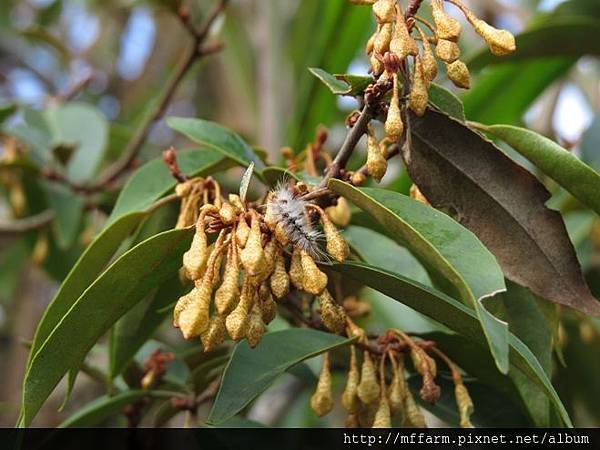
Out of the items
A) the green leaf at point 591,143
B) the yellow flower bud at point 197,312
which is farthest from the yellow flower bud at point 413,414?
the green leaf at point 591,143

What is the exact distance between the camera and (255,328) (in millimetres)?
775

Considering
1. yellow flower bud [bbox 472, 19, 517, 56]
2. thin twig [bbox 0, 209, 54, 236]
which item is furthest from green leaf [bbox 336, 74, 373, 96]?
thin twig [bbox 0, 209, 54, 236]

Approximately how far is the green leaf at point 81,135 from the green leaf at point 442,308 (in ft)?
3.66

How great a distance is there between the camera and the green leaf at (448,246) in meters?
0.69

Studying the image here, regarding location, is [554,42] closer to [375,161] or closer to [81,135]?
[375,161]

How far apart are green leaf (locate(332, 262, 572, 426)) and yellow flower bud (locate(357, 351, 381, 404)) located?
0.41 feet

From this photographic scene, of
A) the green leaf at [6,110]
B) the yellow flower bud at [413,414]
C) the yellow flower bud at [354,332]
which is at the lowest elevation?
the green leaf at [6,110]

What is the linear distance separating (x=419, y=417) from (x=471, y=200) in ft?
0.85

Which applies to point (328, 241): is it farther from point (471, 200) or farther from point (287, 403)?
point (287, 403)

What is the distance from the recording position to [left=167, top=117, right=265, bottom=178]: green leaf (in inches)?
40.9

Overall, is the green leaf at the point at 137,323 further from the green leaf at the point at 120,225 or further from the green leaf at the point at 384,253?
the green leaf at the point at 384,253

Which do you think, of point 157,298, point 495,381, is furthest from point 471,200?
point 157,298

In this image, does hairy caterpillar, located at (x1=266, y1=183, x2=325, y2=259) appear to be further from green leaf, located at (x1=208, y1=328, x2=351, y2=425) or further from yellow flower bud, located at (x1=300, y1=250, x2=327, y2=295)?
green leaf, located at (x1=208, y1=328, x2=351, y2=425)

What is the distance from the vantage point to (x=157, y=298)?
1052 millimetres
